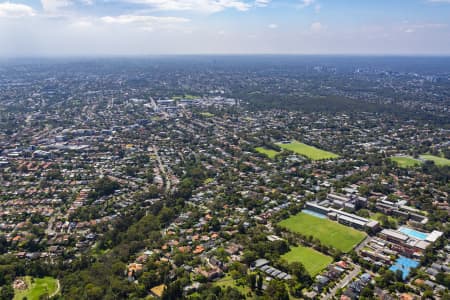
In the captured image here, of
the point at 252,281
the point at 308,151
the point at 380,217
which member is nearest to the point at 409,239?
the point at 380,217

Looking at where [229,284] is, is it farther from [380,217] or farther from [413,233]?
[413,233]

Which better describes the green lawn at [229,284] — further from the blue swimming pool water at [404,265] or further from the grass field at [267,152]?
the grass field at [267,152]

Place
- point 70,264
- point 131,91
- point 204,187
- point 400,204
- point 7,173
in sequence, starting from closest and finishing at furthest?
point 70,264, point 400,204, point 204,187, point 7,173, point 131,91

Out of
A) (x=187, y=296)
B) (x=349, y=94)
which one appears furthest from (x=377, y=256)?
(x=349, y=94)

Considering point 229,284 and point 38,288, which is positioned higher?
point 229,284

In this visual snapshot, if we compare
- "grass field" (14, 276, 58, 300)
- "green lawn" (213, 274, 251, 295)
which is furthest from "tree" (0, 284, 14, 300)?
"green lawn" (213, 274, 251, 295)

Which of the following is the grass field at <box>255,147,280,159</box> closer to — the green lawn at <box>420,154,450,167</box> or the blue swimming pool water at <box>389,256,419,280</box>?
the green lawn at <box>420,154,450,167</box>

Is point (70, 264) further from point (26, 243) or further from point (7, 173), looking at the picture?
point (7, 173)
